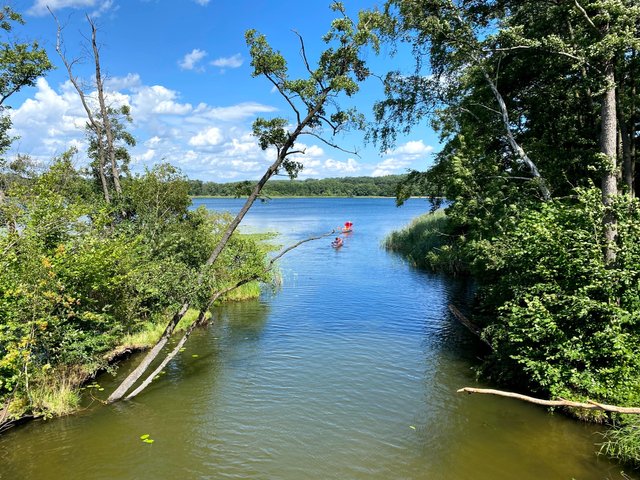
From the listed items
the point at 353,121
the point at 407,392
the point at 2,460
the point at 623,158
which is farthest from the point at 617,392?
the point at 2,460

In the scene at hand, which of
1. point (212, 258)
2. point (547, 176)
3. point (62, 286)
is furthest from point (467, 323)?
point (62, 286)

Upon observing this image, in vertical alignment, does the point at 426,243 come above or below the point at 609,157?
below

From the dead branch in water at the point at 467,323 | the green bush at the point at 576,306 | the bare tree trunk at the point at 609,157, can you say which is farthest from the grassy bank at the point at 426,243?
the bare tree trunk at the point at 609,157

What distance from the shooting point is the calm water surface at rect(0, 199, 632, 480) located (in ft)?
31.6

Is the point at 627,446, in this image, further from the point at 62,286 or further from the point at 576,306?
the point at 62,286

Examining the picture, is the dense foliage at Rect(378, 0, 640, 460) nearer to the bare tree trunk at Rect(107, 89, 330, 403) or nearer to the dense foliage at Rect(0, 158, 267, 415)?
the bare tree trunk at Rect(107, 89, 330, 403)

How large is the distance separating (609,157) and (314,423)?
36.2ft

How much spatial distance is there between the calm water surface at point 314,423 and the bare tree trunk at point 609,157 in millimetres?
5182

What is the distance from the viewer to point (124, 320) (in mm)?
16375

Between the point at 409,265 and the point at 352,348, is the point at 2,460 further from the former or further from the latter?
the point at 409,265

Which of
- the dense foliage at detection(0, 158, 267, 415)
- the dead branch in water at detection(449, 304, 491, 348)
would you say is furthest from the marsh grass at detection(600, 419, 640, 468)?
the dense foliage at detection(0, 158, 267, 415)

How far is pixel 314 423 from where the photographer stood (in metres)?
11.7

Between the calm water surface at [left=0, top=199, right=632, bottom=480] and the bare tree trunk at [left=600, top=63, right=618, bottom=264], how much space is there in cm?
518

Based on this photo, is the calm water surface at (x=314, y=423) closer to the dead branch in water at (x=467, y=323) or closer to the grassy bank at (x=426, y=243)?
the dead branch in water at (x=467, y=323)
